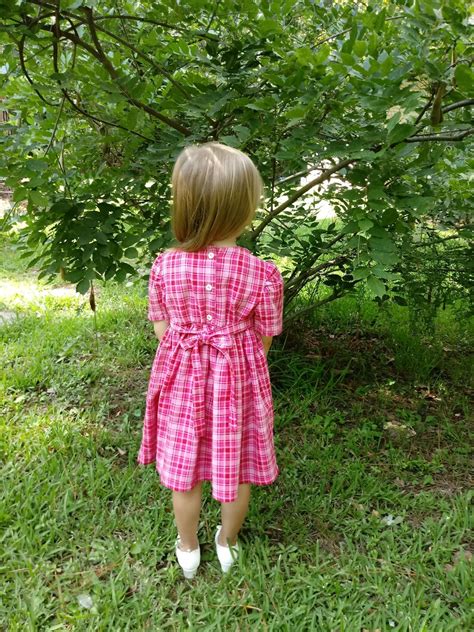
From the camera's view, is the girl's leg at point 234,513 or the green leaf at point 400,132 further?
the girl's leg at point 234,513

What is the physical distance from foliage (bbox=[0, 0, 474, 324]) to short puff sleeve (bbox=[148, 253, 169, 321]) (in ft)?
1.59

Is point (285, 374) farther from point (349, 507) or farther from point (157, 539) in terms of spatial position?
point (157, 539)

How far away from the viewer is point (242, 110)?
208 centimetres

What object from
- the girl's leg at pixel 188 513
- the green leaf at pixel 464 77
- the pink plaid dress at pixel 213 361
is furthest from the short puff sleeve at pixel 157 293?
the green leaf at pixel 464 77

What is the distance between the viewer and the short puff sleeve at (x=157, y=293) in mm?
1763

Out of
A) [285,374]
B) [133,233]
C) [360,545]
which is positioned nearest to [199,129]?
[133,233]

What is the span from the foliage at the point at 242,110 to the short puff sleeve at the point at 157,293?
1.59ft

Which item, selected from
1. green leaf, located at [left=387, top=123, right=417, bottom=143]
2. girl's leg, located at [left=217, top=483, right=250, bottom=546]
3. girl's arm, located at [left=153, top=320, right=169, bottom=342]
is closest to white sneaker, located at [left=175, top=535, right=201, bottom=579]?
girl's leg, located at [left=217, top=483, right=250, bottom=546]

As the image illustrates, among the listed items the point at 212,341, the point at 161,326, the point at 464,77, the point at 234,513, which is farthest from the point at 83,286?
the point at 464,77

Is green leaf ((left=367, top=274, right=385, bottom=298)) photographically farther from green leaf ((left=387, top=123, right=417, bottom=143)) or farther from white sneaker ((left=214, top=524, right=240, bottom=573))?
white sneaker ((left=214, top=524, right=240, bottom=573))

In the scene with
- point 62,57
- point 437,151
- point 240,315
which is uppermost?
point 62,57

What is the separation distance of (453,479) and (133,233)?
1.81m

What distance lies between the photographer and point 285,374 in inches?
126

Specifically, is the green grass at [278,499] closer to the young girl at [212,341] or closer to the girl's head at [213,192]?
the young girl at [212,341]
